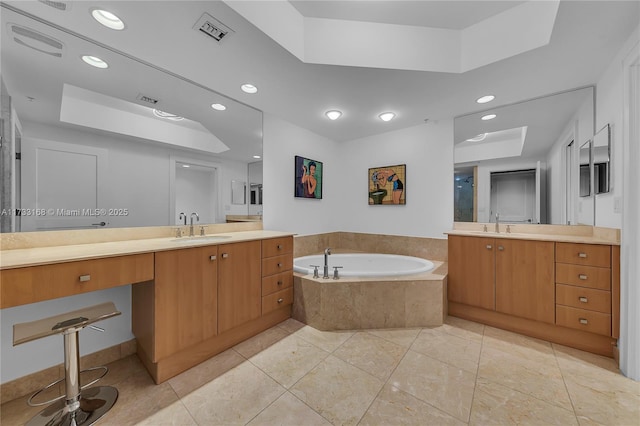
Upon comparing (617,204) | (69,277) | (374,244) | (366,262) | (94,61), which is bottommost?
(366,262)

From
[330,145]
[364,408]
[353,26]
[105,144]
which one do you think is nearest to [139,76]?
[105,144]

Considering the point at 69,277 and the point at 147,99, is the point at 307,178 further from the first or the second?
the point at 69,277

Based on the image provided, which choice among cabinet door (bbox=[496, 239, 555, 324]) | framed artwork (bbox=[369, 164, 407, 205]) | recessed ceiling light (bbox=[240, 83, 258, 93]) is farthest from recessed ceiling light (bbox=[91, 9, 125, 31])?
cabinet door (bbox=[496, 239, 555, 324])

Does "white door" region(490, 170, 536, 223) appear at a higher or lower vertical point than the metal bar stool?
higher

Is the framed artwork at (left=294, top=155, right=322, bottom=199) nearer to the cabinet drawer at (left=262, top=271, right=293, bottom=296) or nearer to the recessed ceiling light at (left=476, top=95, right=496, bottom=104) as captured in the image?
the cabinet drawer at (left=262, top=271, right=293, bottom=296)

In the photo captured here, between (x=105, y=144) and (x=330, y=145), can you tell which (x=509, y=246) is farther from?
(x=105, y=144)

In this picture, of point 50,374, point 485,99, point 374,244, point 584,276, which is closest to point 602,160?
point 584,276

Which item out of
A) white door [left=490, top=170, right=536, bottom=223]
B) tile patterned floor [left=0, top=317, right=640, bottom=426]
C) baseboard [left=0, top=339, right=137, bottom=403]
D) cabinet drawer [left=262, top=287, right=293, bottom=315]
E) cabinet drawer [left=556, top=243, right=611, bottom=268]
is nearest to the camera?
tile patterned floor [left=0, top=317, right=640, bottom=426]

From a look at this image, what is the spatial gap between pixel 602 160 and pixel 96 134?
154 inches

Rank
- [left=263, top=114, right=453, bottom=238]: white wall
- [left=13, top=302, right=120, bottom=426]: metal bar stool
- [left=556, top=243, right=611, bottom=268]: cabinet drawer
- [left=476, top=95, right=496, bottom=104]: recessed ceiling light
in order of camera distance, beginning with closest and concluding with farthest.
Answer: [left=13, top=302, right=120, bottom=426]: metal bar stool < [left=556, top=243, right=611, bottom=268]: cabinet drawer < [left=476, top=95, right=496, bottom=104]: recessed ceiling light < [left=263, top=114, right=453, bottom=238]: white wall

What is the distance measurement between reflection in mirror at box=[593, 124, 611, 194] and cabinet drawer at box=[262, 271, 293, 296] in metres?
2.73

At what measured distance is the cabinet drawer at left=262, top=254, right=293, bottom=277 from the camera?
219cm

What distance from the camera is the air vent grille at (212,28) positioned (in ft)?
4.75

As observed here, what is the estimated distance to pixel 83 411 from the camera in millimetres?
1343
